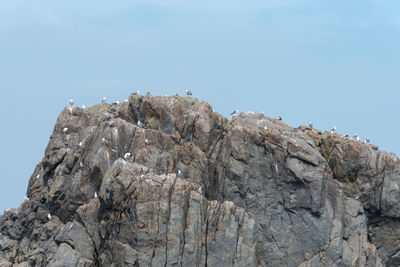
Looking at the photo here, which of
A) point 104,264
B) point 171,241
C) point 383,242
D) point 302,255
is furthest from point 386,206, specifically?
point 104,264

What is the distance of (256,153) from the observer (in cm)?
A: 9356

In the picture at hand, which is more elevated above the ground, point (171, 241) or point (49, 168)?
point (49, 168)

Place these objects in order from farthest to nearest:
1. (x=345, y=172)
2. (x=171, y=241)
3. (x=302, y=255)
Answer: (x=345, y=172)
(x=302, y=255)
(x=171, y=241)

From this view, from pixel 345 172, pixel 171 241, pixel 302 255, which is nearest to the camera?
pixel 171 241

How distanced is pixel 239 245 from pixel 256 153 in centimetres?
1082

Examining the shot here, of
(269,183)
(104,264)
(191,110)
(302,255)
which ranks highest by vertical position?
(191,110)

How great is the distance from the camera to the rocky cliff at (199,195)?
282ft

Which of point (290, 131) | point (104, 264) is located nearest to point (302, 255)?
point (290, 131)

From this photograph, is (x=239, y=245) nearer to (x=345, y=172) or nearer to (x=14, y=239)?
(x=345, y=172)

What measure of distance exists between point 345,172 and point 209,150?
15.5 m

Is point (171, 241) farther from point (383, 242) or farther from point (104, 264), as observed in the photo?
point (383, 242)

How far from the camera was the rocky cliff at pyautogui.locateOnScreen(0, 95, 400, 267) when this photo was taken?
85.9 m

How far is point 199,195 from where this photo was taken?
3428 inches

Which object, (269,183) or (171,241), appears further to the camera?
(269,183)
